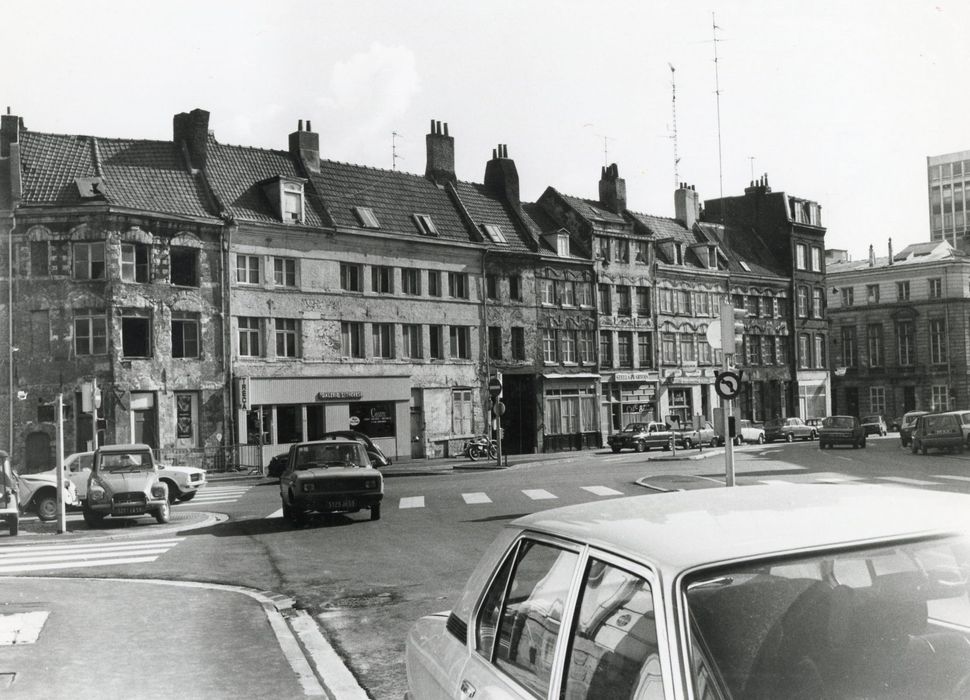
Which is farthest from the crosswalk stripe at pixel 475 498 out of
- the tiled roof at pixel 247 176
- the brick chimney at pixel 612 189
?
the brick chimney at pixel 612 189

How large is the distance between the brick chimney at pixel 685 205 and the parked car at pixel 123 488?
162 feet

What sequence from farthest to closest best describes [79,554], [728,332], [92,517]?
[92,517], [728,332], [79,554]

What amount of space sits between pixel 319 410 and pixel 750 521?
39.0m

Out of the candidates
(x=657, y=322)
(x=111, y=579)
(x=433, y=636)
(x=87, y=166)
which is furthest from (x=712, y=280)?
(x=433, y=636)

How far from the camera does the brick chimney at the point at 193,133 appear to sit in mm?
40188

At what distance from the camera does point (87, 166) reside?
122 feet

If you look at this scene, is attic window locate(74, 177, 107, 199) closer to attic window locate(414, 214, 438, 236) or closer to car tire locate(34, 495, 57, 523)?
attic window locate(414, 214, 438, 236)

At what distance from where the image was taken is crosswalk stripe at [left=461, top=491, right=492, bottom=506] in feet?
71.1

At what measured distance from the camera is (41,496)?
20.9 meters

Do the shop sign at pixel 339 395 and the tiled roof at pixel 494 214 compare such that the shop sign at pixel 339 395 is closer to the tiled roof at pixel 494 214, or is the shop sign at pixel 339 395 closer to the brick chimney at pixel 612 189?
the tiled roof at pixel 494 214

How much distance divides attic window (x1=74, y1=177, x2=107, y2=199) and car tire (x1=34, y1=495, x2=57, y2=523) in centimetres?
1801

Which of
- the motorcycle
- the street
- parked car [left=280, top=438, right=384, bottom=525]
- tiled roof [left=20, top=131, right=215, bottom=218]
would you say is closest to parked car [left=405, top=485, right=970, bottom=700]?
the street

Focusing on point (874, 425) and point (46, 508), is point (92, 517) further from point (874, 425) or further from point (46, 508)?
point (874, 425)

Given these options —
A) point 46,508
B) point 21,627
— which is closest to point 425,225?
point 46,508
